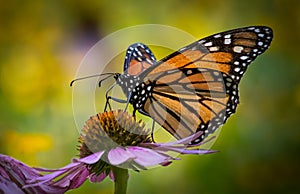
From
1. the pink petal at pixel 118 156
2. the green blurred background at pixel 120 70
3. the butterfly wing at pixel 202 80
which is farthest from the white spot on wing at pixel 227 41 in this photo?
the green blurred background at pixel 120 70

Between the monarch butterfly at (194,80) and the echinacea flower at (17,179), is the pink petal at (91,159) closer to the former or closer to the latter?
the echinacea flower at (17,179)

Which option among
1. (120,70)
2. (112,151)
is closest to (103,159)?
(112,151)

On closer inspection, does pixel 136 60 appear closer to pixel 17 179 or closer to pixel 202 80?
pixel 202 80

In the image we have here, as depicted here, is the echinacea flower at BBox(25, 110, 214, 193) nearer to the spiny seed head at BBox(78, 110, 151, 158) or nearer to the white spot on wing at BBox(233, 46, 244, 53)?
the spiny seed head at BBox(78, 110, 151, 158)

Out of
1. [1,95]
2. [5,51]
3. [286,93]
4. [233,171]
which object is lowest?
[233,171]

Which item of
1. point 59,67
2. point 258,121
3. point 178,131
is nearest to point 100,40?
point 59,67

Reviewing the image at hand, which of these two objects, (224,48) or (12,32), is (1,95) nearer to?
(12,32)
